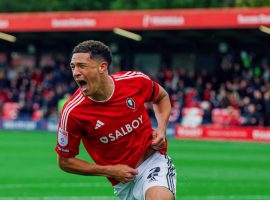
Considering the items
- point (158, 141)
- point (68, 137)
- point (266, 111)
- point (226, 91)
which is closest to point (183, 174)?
point (158, 141)

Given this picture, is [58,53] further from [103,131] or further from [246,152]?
[103,131]

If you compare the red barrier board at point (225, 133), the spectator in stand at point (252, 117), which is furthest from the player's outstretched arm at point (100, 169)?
the spectator in stand at point (252, 117)

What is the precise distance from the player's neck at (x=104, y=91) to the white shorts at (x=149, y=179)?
32.1 inches

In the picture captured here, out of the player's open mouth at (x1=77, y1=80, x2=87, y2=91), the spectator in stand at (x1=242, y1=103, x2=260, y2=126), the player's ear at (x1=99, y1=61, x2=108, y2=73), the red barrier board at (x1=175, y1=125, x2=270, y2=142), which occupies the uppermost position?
the player's ear at (x1=99, y1=61, x2=108, y2=73)

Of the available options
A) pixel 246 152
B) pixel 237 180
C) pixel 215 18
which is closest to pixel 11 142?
pixel 246 152

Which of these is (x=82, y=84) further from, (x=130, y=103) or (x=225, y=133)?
(x=225, y=133)

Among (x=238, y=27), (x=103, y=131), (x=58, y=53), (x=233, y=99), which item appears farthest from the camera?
(x=58, y=53)

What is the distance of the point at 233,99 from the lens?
3550cm

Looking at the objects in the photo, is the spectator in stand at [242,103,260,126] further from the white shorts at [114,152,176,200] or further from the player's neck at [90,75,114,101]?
the player's neck at [90,75,114,101]

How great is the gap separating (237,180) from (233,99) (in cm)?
1664

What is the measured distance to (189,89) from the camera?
38.2m

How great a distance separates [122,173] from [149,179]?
40 cm

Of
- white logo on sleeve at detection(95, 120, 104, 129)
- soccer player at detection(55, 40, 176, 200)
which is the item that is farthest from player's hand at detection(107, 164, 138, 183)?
white logo on sleeve at detection(95, 120, 104, 129)

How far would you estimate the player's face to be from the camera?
806 centimetres
